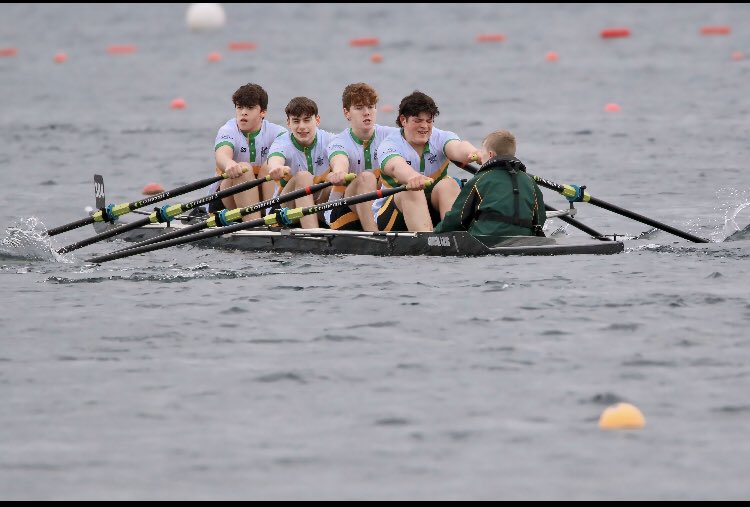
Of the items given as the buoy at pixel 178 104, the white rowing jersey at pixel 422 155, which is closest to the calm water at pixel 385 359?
the white rowing jersey at pixel 422 155

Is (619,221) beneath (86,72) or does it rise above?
beneath

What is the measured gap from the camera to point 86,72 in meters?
36.9

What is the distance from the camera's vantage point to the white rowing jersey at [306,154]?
45.5 feet

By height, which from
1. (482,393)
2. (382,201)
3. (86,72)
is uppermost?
(86,72)

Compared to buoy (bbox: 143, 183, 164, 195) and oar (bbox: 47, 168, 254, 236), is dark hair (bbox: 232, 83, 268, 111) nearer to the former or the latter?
oar (bbox: 47, 168, 254, 236)

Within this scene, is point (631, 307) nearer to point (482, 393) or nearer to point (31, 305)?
point (482, 393)

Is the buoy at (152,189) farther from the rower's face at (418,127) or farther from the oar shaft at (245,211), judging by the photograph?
the rower's face at (418,127)

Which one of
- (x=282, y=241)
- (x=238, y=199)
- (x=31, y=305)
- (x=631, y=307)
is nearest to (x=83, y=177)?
(x=238, y=199)

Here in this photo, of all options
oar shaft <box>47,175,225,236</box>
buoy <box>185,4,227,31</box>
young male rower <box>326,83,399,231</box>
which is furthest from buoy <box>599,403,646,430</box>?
buoy <box>185,4,227,31</box>

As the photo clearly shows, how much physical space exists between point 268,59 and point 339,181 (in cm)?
2653

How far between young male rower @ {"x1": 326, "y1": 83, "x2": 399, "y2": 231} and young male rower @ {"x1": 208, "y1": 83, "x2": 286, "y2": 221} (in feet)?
3.64

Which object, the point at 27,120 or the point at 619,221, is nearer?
Result: the point at 619,221

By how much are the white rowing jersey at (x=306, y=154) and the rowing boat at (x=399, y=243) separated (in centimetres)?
64

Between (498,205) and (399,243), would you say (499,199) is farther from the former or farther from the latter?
(399,243)
